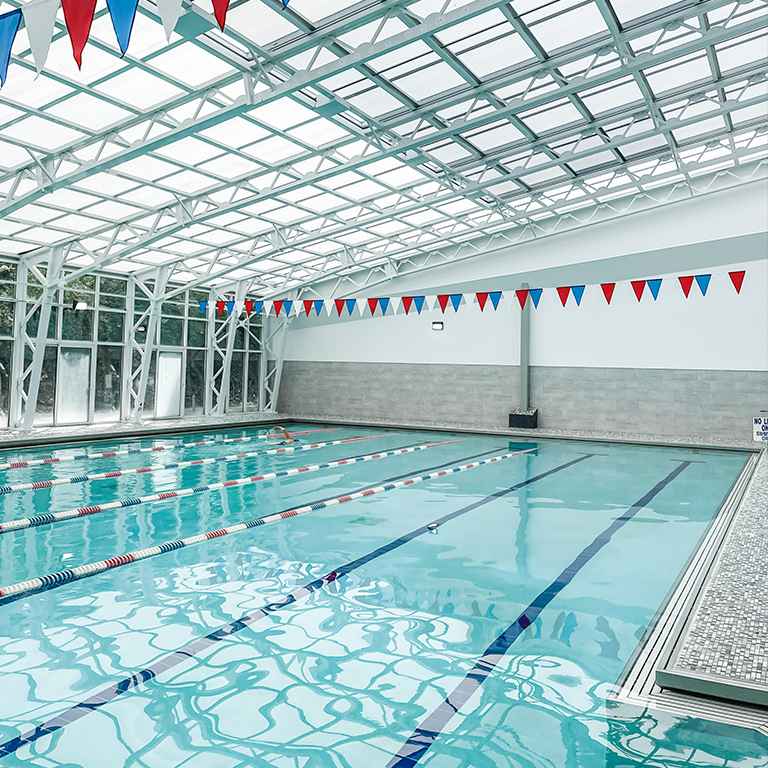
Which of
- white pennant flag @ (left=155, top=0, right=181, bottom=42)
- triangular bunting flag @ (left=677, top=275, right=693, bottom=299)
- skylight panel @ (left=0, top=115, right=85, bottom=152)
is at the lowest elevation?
white pennant flag @ (left=155, top=0, right=181, bottom=42)

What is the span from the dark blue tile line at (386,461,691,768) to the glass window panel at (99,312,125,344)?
46.2ft

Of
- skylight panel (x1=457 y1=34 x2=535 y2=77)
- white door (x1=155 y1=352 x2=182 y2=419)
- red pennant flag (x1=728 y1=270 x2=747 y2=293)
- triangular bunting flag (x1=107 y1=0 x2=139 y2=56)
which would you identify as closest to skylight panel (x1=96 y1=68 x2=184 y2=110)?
skylight panel (x1=457 y1=34 x2=535 y2=77)

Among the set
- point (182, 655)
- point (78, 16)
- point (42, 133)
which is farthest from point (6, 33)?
point (42, 133)

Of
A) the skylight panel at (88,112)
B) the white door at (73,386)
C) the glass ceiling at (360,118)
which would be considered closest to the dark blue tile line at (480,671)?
the glass ceiling at (360,118)

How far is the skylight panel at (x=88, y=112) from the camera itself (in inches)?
325

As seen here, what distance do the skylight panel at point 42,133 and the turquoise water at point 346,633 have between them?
488 centimetres

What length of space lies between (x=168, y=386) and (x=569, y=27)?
1412 cm

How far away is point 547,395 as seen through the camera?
17188mm

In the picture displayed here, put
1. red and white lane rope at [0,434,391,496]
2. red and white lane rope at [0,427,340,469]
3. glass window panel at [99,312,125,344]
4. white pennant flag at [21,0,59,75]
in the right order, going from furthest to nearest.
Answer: glass window panel at [99,312,125,344] < red and white lane rope at [0,427,340,469] < red and white lane rope at [0,434,391,496] < white pennant flag at [21,0,59,75]

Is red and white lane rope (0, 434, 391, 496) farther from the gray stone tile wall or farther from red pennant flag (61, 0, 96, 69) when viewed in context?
red pennant flag (61, 0, 96, 69)

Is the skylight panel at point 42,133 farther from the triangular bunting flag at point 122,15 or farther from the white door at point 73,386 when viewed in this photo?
the white door at point 73,386

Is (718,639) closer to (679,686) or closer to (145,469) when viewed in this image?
(679,686)

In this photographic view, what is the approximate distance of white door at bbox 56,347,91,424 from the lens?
15.7 m

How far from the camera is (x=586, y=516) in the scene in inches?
295
